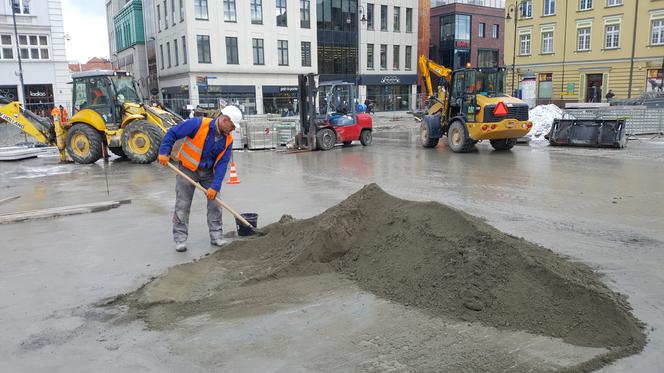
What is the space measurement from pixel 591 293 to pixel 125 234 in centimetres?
564

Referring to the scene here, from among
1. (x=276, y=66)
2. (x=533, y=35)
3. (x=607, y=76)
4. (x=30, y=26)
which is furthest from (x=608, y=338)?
(x=533, y=35)

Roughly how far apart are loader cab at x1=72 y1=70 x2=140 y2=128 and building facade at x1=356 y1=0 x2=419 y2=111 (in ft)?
99.4

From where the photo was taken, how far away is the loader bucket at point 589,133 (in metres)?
16.0

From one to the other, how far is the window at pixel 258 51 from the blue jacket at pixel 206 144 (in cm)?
3508

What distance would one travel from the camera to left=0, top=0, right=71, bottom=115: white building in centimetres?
3017

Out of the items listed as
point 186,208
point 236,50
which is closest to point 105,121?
point 186,208

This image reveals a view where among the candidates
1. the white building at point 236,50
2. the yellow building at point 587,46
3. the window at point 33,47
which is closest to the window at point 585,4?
the yellow building at point 587,46

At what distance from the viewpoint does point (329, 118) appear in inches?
712

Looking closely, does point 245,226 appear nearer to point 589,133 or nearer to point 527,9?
point 589,133

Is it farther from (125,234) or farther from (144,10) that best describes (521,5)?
(125,234)

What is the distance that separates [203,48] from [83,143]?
2429 cm

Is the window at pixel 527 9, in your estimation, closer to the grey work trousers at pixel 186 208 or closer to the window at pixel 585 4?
the window at pixel 585 4

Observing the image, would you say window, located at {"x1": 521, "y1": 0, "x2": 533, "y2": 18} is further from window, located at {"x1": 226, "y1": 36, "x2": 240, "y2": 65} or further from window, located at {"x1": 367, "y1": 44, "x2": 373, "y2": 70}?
window, located at {"x1": 226, "y1": 36, "x2": 240, "y2": 65}

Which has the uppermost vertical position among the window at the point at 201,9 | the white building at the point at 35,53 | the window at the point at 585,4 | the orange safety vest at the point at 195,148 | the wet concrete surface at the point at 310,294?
the window at the point at 585,4
